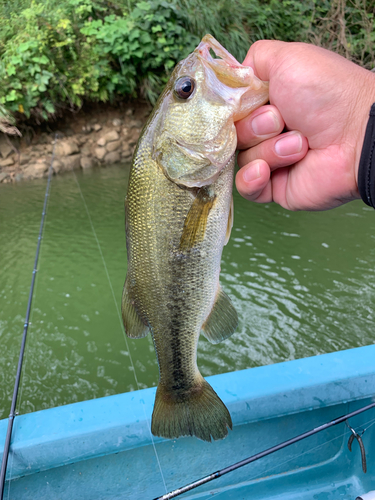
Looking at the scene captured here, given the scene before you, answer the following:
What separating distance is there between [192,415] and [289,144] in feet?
3.43

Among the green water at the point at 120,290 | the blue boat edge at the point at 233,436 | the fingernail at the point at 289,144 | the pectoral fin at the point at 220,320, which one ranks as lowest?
the green water at the point at 120,290

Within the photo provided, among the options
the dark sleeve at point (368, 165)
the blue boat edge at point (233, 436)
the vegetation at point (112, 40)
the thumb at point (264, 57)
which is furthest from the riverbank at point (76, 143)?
the dark sleeve at point (368, 165)

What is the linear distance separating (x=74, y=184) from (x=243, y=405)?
7.34 m

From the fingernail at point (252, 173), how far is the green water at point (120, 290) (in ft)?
6.97

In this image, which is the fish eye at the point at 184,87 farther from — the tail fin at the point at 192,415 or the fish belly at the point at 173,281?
the tail fin at the point at 192,415

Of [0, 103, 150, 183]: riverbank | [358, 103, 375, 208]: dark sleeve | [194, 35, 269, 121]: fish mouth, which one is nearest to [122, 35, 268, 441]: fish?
[194, 35, 269, 121]: fish mouth

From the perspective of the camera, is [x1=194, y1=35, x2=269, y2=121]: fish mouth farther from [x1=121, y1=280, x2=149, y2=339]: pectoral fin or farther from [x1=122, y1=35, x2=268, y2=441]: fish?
[x1=121, y1=280, x2=149, y2=339]: pectoral fin

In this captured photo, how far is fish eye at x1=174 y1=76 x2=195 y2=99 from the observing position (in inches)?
45.2

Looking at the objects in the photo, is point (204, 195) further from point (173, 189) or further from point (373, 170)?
point (373, 170)

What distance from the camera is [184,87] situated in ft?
3.78

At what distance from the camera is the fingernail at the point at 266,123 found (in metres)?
1.28

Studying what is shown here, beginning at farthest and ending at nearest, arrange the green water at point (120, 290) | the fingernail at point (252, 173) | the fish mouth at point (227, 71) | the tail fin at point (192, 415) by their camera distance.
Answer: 1. the green water at point (120, 290)
2. the fingernail at point (252, 173)
3. the tail fin at point (192, 415)
4. the fish mouth at point (227, 71)

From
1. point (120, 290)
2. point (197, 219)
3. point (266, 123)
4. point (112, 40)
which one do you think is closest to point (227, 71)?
point (266, 123)

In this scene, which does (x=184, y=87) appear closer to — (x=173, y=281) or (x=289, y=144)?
(x=289, y=144)
